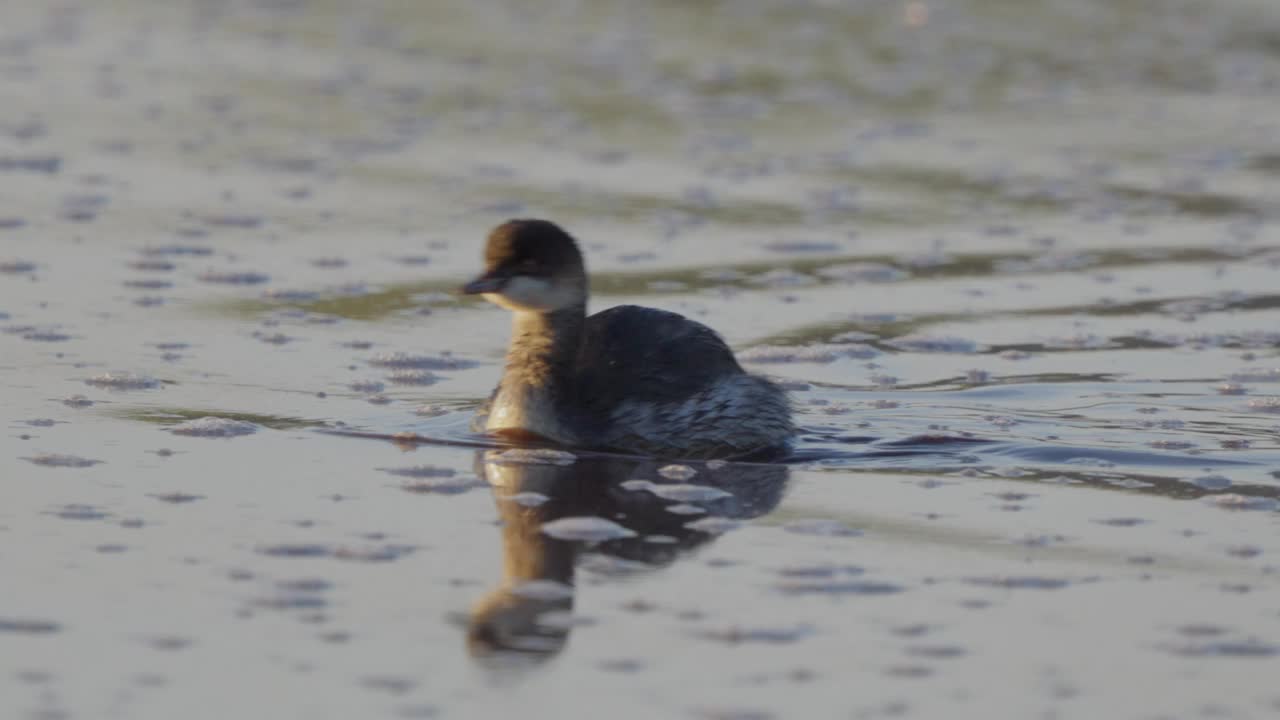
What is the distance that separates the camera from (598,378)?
32.4ft

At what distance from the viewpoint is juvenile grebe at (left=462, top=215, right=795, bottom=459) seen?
31.8ft

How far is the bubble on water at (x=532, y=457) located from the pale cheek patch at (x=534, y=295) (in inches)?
26.0

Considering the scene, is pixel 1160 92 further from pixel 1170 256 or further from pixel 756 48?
pixel 1170 256

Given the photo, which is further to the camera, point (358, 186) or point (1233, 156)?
point (1233, 156)

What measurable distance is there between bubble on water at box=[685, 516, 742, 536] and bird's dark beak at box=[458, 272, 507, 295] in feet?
5.37

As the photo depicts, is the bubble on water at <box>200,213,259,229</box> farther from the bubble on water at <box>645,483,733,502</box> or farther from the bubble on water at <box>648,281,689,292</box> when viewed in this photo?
the bubble on water at <box>645,483,733,502</box>

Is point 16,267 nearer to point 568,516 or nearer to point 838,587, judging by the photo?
point 568,516

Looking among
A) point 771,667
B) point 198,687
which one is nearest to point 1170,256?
point 771,667

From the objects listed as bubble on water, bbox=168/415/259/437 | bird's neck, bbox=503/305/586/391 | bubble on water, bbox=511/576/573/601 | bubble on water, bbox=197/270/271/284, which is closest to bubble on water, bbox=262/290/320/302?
bubble on water, bbox=197/270/271/284

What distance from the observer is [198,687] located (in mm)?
6469

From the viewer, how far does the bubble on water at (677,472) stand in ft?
30.8

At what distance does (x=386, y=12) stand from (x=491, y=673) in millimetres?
19382

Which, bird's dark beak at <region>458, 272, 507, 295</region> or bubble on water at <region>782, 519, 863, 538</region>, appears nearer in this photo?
bubble on water at <region>782, 519, 863, 538</region>

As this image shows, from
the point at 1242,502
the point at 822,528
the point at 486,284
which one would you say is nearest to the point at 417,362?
the point at 486,284
